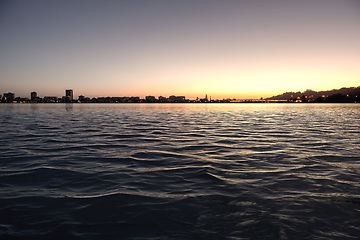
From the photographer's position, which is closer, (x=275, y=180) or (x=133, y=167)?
(x=275, y=180)

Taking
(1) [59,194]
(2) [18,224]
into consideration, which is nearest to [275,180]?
(1) [59,194]

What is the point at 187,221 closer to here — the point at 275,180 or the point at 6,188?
the point at 275,180

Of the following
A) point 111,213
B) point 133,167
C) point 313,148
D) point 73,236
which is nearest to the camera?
point 73,236

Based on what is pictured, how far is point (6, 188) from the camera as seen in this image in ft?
24.8

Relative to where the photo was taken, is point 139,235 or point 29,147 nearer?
point 139,235

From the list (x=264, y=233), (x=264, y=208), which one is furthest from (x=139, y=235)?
(x=264, y=208)

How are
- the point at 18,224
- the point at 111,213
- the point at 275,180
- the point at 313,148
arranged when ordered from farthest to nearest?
1. the point at 313,148
2. the point at 275,180
3. the point at 111,213
4. the point at 18,224

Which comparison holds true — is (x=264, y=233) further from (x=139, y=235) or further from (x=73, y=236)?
(x=73, y=236)

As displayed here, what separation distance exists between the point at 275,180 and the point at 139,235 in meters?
5.58

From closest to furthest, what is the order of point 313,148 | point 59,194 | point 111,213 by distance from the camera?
point 111,213
point 59,194
point 313,148

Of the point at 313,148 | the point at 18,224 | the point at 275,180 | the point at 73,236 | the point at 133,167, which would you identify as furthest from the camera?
the point at 313,148

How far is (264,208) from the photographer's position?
6156mm

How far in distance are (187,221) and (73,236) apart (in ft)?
8.32

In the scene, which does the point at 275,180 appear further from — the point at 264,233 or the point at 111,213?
the point at 111,213
